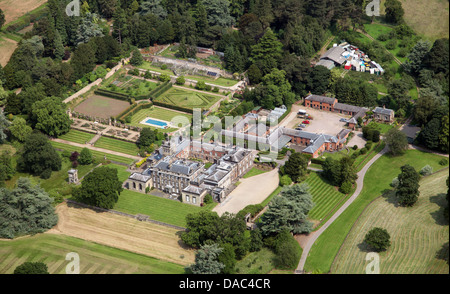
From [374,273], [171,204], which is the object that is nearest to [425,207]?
[374,273]

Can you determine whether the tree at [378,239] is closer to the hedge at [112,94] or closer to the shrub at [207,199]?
the shrub at [207,199]

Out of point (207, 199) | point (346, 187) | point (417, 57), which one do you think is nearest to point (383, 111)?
point (417, 57)

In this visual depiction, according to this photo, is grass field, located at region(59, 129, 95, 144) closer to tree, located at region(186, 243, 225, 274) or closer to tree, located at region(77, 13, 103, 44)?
tree, located at region(77, 13, 103, 44)

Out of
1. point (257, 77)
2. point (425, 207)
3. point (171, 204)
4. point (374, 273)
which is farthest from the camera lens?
point (257, 77)

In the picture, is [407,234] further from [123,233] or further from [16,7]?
[16,7]

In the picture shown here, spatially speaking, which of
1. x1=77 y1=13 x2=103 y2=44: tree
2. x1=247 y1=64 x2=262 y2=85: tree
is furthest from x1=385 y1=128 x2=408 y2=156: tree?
x1=77 y1=13 x2=103 y2=44: tree

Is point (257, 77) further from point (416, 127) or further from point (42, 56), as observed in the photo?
point (42, 56)

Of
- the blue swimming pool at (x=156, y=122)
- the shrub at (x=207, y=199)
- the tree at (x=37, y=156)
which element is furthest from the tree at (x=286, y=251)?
the blue swimming pool at (x=156, y=122)
